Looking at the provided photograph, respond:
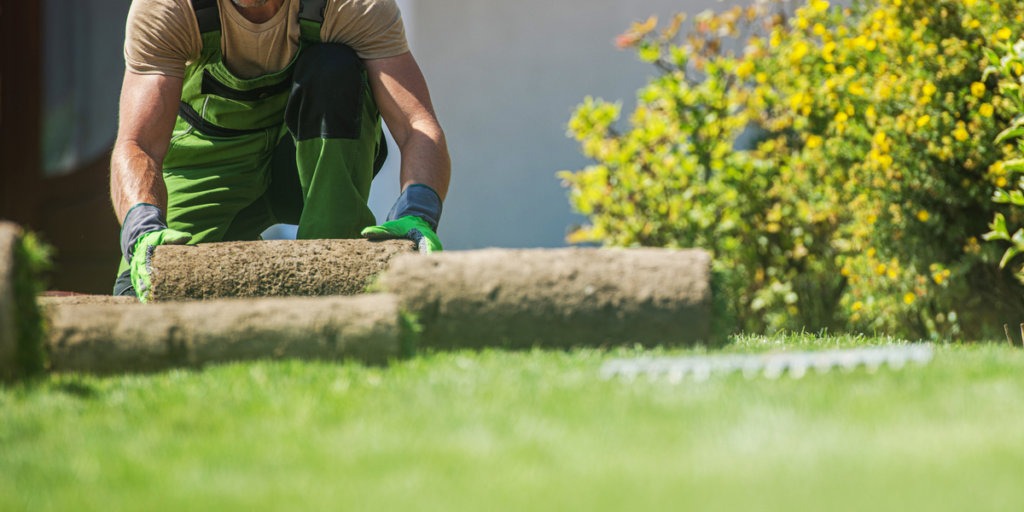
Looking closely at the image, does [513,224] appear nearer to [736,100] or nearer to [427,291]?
[736,100]

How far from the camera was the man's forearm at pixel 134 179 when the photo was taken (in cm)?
361

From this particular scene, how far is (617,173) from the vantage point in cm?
592

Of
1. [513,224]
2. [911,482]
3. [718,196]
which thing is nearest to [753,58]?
[718,196]

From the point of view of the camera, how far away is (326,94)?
3.88m

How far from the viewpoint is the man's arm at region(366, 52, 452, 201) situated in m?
3.99

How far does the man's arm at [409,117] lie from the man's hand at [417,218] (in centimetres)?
9

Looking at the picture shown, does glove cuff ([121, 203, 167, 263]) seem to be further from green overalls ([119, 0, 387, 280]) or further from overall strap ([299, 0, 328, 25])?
overall strap ([299, 0, 328, 25])

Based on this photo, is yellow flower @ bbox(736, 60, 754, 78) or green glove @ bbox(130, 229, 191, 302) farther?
yellow flower @ bbox(736, 60, 754, 78)

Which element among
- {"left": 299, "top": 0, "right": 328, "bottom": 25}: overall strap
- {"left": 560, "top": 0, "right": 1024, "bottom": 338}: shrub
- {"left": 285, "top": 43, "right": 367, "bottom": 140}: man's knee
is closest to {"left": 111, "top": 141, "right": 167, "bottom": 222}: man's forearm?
{"left": 285, "top": 43, "right": 367, "bottom": 140}: man's knee

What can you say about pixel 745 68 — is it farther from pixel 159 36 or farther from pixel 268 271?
pixel 268 271

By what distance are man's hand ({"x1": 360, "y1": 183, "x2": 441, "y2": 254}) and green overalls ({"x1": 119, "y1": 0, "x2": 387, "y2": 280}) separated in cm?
22

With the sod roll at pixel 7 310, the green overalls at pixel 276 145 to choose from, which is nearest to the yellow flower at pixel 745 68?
the green overalls at pixel 276 145

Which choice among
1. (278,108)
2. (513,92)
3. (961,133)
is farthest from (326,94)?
(513,92)

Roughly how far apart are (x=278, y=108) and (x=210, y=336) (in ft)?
5.97
